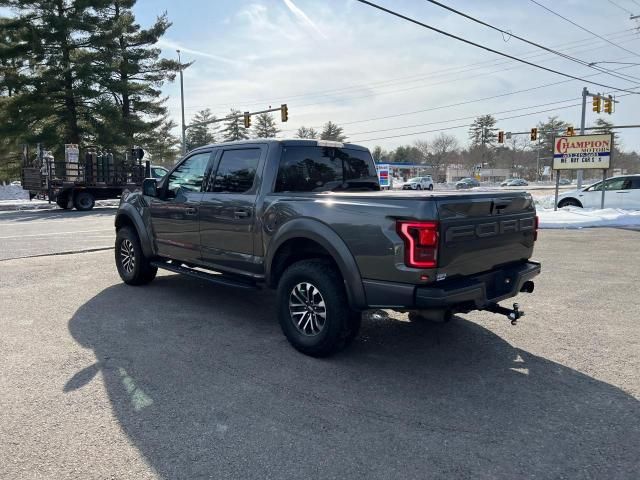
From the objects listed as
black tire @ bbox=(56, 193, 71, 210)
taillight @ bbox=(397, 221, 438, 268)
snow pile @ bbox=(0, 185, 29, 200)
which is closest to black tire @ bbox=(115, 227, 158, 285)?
taillight @ bbox=(397, 221, 438, 268)

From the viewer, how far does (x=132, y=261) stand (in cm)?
685

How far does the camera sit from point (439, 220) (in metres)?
3.48

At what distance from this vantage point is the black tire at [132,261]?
6695mm

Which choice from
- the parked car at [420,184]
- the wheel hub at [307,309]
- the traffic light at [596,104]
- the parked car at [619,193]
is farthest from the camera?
the parked car at [420,184]

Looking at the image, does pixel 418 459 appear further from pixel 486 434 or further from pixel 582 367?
pixel 582 367

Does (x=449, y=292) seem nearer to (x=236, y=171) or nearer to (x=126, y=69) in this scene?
(x=236, y=171)

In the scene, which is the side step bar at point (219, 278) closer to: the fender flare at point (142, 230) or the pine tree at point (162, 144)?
the fender flare at point (142, 230)

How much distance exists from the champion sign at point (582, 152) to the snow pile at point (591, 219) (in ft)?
8.07

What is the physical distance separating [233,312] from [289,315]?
58.8 inches

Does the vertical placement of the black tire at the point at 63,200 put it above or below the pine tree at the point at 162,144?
below

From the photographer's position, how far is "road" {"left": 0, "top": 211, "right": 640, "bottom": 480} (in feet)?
8.99

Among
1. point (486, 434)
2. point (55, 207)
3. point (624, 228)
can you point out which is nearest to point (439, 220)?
point (486, 434)

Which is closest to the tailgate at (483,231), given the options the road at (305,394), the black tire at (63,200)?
the road at (305,394)

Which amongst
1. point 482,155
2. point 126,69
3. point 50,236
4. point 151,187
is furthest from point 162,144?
point 482,155
